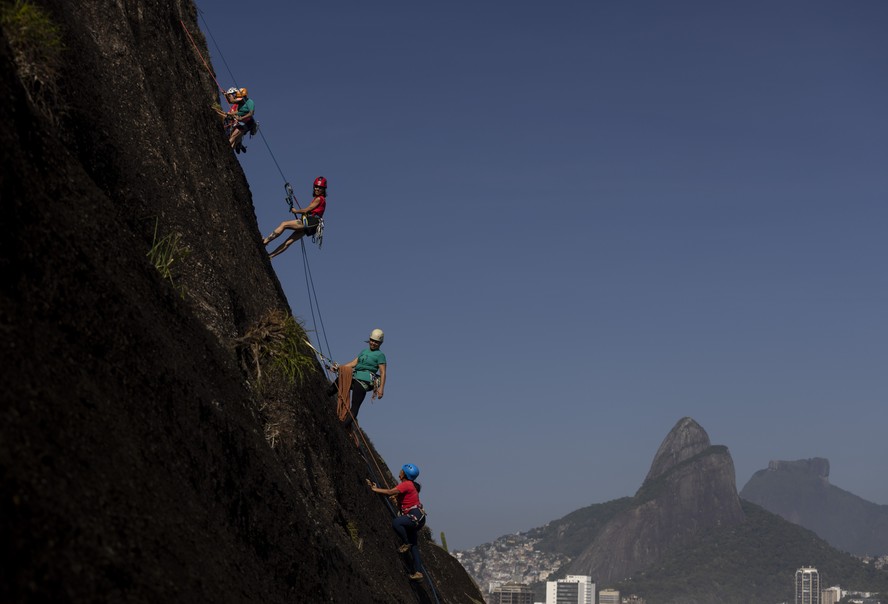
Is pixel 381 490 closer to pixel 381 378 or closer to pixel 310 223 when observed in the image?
pixel 381 378

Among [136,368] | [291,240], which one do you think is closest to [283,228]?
[291,240]

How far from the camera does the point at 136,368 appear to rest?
6.86 metres

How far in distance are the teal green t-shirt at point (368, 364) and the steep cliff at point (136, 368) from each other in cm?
277

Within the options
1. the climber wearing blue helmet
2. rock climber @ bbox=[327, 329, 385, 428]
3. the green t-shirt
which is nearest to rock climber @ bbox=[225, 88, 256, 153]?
the green t-shirt

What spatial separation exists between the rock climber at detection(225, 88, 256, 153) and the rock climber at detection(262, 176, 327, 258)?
1561mm

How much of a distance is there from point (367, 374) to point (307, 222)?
302cm

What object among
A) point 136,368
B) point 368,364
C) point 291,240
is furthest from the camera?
point 291,240

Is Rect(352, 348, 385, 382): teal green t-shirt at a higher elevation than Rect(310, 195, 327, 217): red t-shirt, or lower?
lower

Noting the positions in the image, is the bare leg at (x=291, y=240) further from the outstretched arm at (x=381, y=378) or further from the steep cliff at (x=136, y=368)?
the steep cliff at (x=136, y=368)

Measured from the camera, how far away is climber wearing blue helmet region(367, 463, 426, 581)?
17438 mm

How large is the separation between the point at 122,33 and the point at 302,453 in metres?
5.48

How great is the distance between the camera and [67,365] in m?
5.82

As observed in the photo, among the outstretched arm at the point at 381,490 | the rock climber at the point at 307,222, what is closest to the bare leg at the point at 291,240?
the rock climber at the point at 307,222

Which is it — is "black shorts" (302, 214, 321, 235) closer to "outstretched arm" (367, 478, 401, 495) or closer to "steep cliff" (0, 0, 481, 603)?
"steep cliff" (0, 0, 481, 603)
